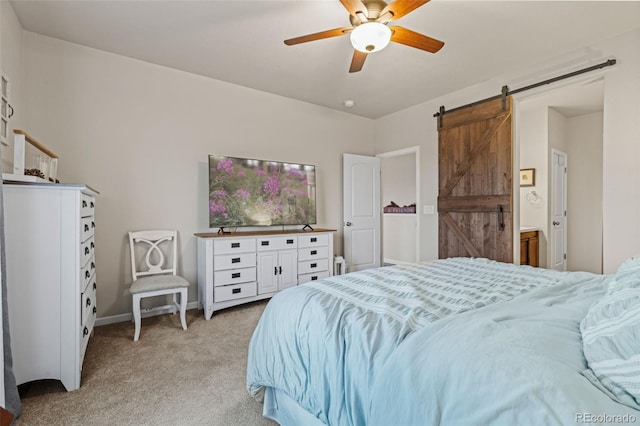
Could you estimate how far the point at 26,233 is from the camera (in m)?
1.77

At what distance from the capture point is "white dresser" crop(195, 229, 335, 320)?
124 inches

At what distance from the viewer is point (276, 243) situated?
11.6 feet

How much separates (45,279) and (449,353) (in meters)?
2.25

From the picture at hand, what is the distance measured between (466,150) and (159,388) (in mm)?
3918

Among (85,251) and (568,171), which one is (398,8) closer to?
(85,251)

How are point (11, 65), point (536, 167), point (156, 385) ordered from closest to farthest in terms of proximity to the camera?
point (156, 385) < point (11, 65) < point (536, 167)

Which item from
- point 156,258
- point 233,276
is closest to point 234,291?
point 233,276

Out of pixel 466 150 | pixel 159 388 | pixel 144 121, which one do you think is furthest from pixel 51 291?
pixel 466 150

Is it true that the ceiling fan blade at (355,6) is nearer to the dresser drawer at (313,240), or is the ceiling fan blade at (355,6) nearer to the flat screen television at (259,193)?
the flat screen television at (259,193)

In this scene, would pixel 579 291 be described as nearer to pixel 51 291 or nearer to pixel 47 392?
pixel 51 291

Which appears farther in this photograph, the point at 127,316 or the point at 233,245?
the point at 233,245

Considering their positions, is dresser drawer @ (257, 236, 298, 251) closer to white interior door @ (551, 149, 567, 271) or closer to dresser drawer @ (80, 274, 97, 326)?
dresser drawer @ (80, 274, 97, 326)

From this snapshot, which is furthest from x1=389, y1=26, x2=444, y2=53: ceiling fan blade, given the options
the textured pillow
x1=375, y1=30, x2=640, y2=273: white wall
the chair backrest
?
the chair backrest

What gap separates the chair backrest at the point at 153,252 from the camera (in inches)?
122
